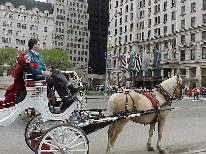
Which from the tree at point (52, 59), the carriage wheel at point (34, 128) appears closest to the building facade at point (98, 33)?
the tree at point (52, 59)

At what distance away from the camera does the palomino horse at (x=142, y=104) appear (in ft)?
20.4

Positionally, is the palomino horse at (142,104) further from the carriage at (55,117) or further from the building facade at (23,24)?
the building facade at (23,24)

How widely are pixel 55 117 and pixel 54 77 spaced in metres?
0.97

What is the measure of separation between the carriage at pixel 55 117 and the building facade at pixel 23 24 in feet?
277

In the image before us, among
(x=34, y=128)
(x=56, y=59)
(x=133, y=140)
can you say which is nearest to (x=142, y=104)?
(x=133, y=140)

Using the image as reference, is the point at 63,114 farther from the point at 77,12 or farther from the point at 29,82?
the point at 77,12

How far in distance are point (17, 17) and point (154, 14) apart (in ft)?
180

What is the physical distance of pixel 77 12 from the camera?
10538 centimetres

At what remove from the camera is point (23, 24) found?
93125 millimetres

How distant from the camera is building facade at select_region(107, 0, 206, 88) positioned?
179 feet

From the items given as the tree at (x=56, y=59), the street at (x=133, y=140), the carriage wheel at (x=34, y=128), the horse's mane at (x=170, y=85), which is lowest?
the street at (x=133, y=140)

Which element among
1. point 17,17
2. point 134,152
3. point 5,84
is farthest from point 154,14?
point 134,152

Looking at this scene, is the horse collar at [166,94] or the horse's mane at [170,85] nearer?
the horse collar at [166,94]

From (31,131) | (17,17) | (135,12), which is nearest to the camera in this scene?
(31,131)
